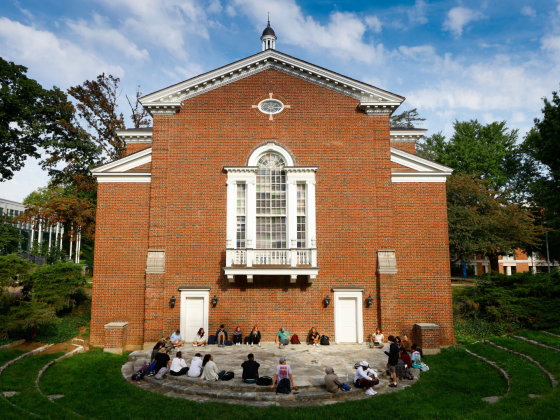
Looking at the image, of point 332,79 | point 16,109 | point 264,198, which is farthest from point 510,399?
point 16,109

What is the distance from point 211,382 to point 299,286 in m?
6.32

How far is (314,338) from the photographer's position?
1558 cm

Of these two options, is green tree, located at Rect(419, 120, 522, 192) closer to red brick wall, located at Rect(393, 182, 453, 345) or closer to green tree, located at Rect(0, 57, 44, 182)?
red brick wall, located at Rect(393, 182, 453, 345)

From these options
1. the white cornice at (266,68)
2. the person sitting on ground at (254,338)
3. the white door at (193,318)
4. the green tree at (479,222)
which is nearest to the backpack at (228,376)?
the person sitting on ground at (254,338)

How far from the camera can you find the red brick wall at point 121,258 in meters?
16.2

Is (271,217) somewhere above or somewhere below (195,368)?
A: above

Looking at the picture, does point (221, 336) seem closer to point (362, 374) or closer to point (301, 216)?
point (301, 216)

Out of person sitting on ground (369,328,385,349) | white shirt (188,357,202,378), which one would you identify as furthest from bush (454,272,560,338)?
white shirt (188,357,202,378)

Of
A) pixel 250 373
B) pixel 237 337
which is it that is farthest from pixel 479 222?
pixel 250 373

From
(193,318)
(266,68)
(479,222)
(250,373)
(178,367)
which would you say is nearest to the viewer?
(250,373)

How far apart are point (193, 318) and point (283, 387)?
23.5ft

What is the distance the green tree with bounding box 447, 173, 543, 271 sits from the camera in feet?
98.8

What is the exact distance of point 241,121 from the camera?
56.2 ft

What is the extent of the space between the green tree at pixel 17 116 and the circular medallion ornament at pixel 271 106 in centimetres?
2020
